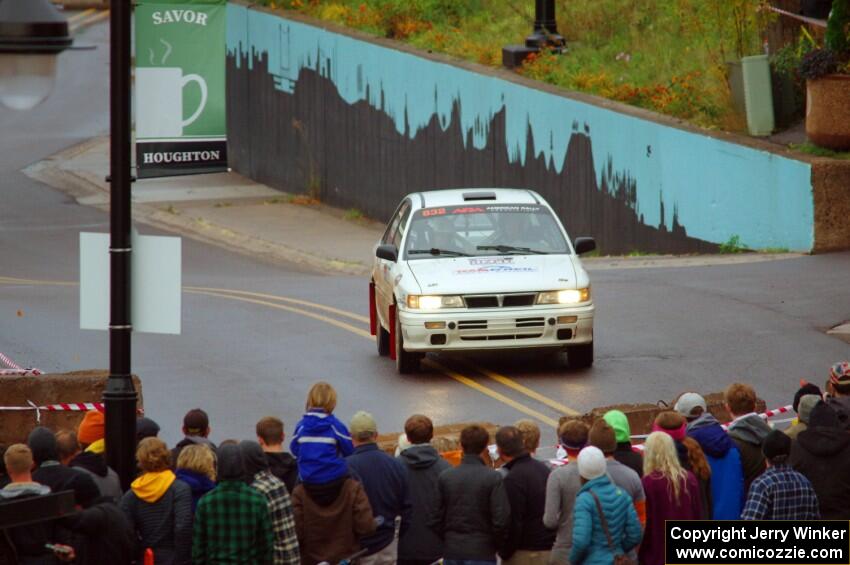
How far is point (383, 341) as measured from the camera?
18203mm

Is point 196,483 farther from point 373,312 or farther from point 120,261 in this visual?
point 373,312

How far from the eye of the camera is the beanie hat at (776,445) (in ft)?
30.0

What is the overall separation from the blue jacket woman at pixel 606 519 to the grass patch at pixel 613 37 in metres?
18.7

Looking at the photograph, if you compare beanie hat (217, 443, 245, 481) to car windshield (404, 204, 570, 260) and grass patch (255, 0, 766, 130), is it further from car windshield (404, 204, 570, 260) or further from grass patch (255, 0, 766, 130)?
grass patch (255, 0, 766, 130)

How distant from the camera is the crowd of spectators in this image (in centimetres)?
865

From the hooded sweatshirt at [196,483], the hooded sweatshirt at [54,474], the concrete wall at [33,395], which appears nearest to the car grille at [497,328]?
the concrete wall at [33,395]

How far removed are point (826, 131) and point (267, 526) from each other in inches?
698

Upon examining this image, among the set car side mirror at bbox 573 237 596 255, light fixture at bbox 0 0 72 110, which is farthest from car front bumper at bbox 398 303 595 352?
Answer: light fixture at bbox 0 0 72 110

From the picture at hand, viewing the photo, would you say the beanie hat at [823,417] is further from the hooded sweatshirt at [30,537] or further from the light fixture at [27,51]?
the light fixture at [27,51]

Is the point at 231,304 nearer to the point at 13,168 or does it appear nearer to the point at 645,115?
the point at 645,115

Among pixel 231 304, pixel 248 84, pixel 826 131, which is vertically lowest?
pixel 231 304

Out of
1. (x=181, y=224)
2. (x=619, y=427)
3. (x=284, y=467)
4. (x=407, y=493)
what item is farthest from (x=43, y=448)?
(x=181, y=224)

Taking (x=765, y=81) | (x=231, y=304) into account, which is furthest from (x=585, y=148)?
(x=231, y=304)

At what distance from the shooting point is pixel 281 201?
39219 millimetres
